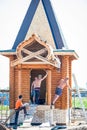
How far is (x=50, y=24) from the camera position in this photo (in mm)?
16828

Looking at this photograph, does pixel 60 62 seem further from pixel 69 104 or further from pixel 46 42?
pixel 69 104

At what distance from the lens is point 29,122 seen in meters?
14.5

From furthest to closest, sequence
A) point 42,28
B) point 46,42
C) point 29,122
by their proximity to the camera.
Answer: point 42,28
point 46,42
point 29,122

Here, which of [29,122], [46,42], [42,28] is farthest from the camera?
[42,28]

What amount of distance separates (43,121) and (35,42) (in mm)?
3437

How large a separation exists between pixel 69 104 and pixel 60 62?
7.54 feet

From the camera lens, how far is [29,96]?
52.7 feet

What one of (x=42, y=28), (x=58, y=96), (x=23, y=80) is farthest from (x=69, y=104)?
(x=42, y=28)

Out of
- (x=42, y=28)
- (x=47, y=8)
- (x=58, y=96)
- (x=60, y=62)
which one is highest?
(x=47, y=8)

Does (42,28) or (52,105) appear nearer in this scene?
(52,105)

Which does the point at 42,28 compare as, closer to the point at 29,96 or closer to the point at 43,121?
the point at 29,96

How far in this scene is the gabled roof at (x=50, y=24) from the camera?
16.5 m

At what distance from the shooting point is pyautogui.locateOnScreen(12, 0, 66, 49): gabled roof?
16516 millimetres

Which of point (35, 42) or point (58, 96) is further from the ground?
point (35, 42)
